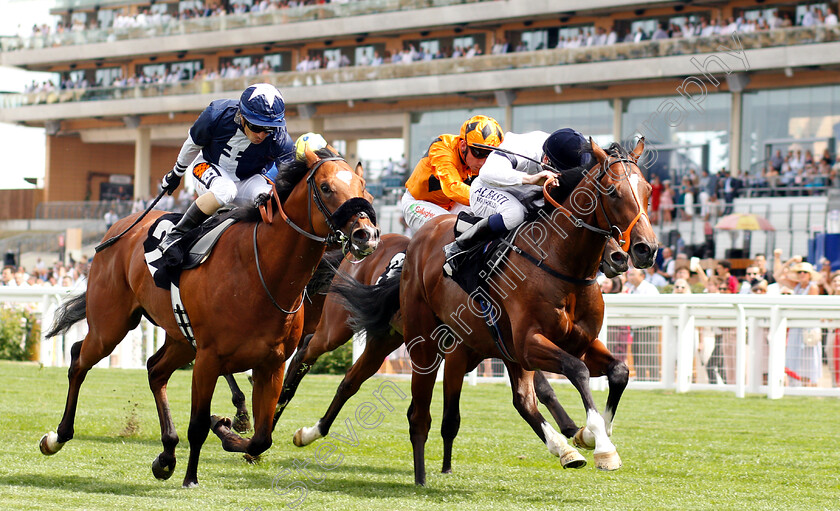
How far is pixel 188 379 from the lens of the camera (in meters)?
11.3

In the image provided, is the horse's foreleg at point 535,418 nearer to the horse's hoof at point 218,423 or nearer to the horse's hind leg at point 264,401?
the horse's hind leg at point 264,401

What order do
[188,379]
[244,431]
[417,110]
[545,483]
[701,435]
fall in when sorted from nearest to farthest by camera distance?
[545,483], [244,431], [701,435], [188,379], [417,110]

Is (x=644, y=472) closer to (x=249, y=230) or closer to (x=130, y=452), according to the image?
(x=249, y=230)

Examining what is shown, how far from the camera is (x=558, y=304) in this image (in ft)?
16.6

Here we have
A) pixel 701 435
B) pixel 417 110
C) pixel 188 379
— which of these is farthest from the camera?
pixel 417 110

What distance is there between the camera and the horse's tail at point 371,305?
629 cm

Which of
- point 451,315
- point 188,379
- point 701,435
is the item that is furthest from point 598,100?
point 451,315

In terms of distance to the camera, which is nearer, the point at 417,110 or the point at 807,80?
the point at 807,80

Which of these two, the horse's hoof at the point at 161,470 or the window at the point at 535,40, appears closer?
the horse's hoof at the point at 161,470

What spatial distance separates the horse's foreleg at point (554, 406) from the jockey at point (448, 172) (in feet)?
3.77

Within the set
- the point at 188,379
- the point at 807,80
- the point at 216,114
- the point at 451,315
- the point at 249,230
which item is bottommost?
the point at 188,379

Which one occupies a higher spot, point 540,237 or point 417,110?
point 417,110

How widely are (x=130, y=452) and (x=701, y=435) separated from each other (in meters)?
3.85

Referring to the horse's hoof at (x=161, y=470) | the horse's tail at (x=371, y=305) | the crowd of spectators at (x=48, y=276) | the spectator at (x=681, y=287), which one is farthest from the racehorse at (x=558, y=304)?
the spectator at (x=681, y=287)
